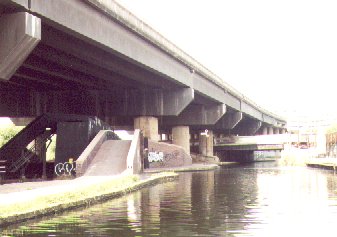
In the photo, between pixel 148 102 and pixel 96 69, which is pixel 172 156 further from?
pixel 96 69

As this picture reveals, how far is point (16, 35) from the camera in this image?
30312mm

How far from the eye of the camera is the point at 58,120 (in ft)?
165

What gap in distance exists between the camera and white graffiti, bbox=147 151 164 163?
65.3 metres

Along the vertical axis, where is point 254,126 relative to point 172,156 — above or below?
above

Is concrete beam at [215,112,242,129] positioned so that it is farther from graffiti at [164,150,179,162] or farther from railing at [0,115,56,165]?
railing at [0,115,56,165]

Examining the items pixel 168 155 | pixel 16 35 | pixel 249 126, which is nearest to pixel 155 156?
pixel 168 155

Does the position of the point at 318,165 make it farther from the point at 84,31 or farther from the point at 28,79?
the point at 84,31

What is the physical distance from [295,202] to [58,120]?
1229 inches

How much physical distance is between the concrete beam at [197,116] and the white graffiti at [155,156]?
1860 centimetres

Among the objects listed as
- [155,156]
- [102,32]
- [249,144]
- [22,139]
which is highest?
[102,32]

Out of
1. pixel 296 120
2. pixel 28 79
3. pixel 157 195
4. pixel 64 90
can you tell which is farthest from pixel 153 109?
pixel 296 120

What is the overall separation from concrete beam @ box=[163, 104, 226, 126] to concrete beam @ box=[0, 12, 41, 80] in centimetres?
5599

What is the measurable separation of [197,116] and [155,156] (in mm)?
22487

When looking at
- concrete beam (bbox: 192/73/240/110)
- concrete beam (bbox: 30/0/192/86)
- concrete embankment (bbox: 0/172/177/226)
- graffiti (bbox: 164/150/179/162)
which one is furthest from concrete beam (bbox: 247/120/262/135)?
concrete embankment (bbox: 0/172/177/226)
